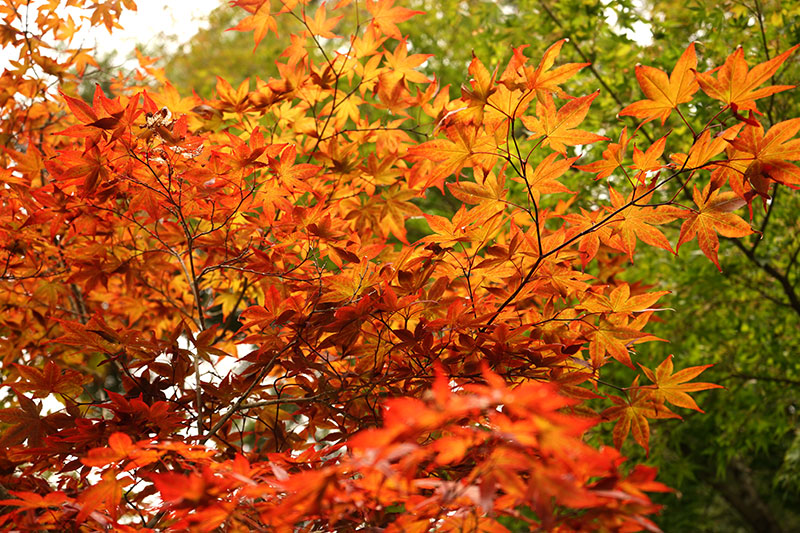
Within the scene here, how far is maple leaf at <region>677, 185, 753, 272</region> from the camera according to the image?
1.26 metres

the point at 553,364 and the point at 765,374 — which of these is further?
the point at 765,374

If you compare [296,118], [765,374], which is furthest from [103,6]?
[765,374]

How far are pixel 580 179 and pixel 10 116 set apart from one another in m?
2.71

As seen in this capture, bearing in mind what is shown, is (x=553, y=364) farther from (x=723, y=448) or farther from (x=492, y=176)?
(x=723, y=448)

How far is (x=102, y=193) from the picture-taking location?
1.62 metres

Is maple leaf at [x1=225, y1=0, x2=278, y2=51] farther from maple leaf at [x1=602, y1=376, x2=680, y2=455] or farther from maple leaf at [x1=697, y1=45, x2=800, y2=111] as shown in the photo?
maple leaf at [x1=602, y1=376, x2=680, y2=455]

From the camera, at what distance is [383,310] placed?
56.0 inches

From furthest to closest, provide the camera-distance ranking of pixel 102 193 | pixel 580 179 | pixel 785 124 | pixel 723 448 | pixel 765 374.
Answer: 1. pixel 723 448
2. pixel 765 374
3. pixel 580 179
4. pixel 102 193
5. pixel 785 124

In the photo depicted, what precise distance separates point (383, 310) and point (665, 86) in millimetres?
784

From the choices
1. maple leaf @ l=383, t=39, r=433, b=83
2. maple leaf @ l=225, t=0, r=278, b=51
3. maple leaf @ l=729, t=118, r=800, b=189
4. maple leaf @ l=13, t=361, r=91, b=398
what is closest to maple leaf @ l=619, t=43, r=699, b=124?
maple leaf @ l=729, t=118, r=800, b=189

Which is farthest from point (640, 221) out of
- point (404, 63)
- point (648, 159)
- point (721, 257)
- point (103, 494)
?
point (721, 257)

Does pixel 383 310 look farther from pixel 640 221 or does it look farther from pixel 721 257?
pixel 721 257

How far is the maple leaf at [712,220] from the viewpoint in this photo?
1.26 meters

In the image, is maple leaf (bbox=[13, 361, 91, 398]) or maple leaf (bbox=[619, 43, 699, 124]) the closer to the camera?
maple leaf (bbox=[619, 43, 699, 124])
